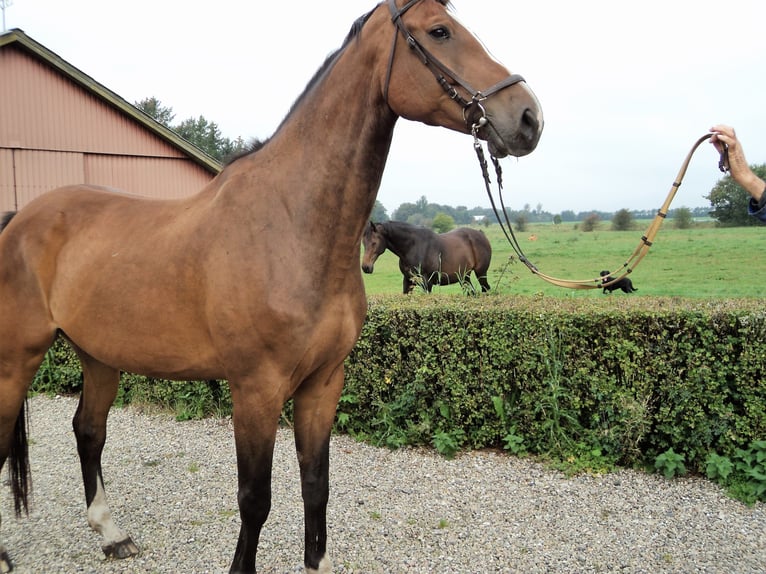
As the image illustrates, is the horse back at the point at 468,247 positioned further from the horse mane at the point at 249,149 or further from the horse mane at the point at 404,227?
the horse mane at the point at 249,149

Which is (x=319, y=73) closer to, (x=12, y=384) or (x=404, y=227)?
(x=12, y=384)

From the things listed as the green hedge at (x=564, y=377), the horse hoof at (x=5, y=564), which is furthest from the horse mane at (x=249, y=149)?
the green hedge at (x=564, y=377)

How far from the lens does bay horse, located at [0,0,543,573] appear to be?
6.58ft

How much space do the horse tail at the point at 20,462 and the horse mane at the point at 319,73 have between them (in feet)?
6.78

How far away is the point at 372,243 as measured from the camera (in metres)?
11.3

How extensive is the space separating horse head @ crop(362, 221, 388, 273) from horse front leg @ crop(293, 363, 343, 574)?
8.59 metres

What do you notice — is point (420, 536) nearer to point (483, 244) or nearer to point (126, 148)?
point (483, 244)

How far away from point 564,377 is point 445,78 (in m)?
3.29

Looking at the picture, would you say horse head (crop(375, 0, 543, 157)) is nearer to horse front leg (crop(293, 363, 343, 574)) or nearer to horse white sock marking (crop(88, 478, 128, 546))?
horse front leg (crop(293, 363, 343, 574))

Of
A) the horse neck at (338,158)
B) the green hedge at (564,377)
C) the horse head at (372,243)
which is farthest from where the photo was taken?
the horse head at (372,243)

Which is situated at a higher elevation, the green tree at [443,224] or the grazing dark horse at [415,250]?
the green tree at [443,224]

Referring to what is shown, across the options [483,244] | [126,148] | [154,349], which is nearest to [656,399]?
[154,349]

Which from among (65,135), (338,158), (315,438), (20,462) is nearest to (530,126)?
(338,158)

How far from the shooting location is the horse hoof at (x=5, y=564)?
309 cm
